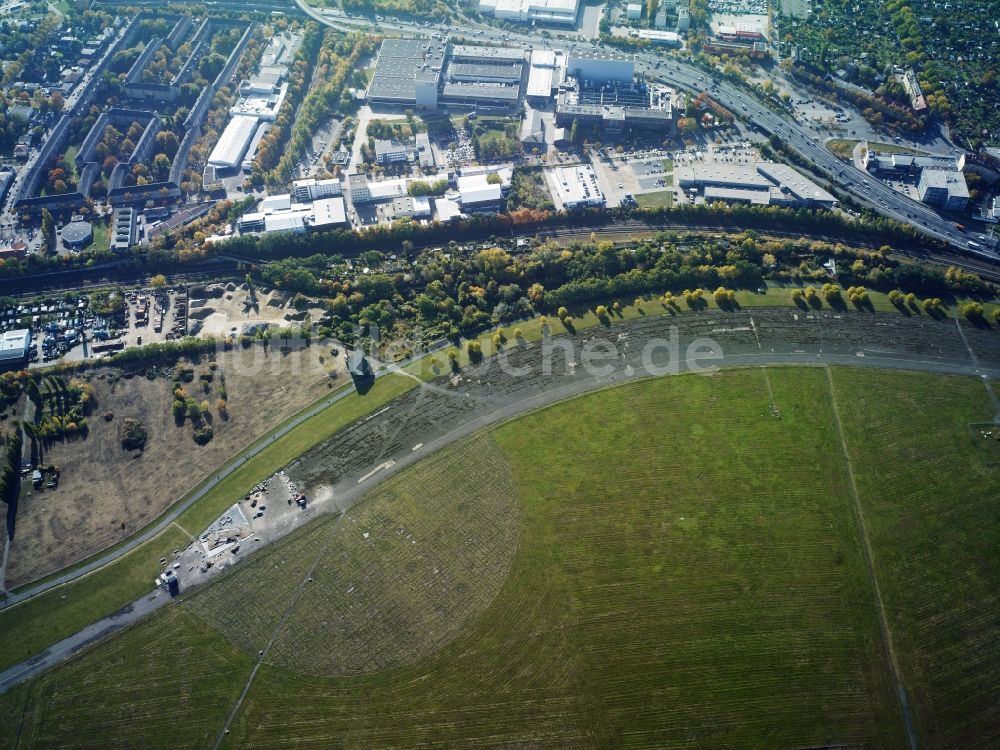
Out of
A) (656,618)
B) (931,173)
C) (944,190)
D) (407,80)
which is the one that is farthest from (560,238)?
(931,173)

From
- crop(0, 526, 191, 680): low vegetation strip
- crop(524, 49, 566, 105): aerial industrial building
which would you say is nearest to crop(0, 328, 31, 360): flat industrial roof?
crop(0, 526, 191, 680): low vegetation strip

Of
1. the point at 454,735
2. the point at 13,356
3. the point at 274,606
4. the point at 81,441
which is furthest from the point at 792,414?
the point at 13,356

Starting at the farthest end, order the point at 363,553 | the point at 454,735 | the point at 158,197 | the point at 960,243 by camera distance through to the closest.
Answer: the point at 158,197
the point at 960,243
the point at 363,553
the point at 454,735

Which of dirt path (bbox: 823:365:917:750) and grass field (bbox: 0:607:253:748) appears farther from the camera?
grass field (bbox: 0:607:253:748)

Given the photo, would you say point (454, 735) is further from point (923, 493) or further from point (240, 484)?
point (923, 493)

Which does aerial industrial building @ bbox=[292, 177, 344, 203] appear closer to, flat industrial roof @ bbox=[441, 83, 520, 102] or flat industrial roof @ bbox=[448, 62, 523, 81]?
flat industrial roof @ bbox=[441, 83, 520, 102]

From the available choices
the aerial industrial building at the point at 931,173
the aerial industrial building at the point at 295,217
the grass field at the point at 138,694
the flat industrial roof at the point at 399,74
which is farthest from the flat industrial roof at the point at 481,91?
the grass field at the point at 138,694
